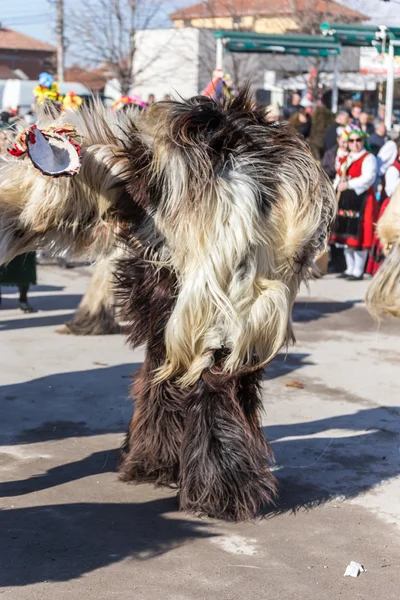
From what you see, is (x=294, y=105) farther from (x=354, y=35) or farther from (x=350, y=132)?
(x=350, y=132)

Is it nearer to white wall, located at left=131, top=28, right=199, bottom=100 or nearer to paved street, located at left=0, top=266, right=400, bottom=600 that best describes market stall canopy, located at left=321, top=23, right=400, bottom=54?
paved street, located at left=0, top=266, right=400, bottom=600

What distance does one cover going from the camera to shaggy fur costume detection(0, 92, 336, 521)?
3.85 metres

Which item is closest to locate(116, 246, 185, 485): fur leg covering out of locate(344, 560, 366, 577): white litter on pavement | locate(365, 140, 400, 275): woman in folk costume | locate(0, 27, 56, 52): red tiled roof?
locate(344, 560, 366, 577): white litter on pavement

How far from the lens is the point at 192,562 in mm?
3729

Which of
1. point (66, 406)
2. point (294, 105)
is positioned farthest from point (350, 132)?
point (294, 105)

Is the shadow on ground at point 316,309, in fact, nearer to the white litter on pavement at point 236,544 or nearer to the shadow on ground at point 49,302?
the shadow on ground at point 49,302

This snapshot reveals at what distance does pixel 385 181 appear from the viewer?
1173cm

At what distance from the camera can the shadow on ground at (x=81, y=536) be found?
12.0 feet

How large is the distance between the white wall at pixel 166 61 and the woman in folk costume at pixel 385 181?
20.7 metres

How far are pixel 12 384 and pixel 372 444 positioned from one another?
2670mm

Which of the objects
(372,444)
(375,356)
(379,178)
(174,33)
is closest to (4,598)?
(372,444)

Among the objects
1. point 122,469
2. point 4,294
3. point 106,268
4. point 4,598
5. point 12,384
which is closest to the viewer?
point 4,598

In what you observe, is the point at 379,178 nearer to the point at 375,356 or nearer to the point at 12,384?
the point at 375,356

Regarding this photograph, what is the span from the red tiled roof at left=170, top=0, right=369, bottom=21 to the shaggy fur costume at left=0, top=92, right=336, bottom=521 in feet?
74.6
